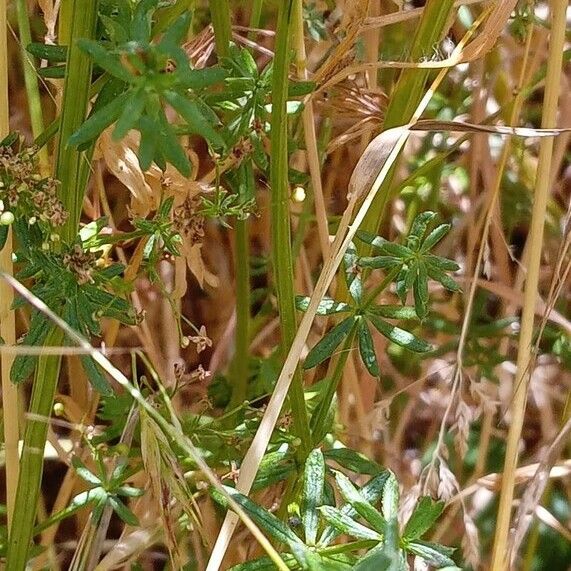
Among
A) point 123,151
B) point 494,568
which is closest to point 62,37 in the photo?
point 123,151

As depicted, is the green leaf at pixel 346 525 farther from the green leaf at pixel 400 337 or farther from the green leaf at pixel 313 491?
the green leaf at pixel 400 337

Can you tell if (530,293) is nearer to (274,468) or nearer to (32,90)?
(274,468)

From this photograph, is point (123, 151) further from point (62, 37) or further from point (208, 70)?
point (208, 70)

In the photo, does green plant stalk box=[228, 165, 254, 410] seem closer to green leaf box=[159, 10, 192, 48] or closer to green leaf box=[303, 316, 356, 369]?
green leaf box=[303, 316, 356, 369]

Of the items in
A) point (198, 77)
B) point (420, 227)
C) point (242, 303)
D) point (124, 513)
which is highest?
point (198, 77)

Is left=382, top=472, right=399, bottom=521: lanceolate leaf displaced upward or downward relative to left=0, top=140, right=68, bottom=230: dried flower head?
downward

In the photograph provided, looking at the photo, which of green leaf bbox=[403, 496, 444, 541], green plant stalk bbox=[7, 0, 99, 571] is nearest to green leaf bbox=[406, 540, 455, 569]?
green leaf bbox=[403, 496, 444, 541]

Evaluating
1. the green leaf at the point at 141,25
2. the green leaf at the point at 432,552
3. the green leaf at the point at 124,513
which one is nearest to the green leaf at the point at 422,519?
the green leaf at the point at 432,552

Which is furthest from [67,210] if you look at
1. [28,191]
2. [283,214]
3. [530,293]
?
[530,293]
